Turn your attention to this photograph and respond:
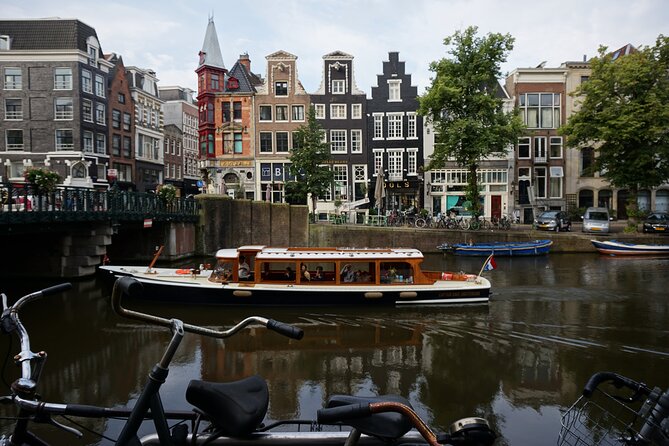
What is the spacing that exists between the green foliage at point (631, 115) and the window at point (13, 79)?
1735 inches

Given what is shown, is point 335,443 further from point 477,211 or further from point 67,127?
point 67,127

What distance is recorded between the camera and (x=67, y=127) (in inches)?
1655

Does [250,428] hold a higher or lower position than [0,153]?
lower

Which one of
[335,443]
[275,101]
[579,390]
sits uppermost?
[275,101]

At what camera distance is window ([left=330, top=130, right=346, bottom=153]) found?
43.5 meters

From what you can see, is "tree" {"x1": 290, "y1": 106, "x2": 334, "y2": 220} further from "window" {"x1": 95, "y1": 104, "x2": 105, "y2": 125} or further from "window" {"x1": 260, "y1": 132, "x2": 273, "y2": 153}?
"window" {"x1": 95, "y1": 104, "x2": 105, "y2": 125}

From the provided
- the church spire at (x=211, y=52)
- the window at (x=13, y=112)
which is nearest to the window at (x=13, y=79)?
the window at (x=13, y=112)

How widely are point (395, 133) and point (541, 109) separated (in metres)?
13.2

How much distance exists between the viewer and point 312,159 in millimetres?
37125

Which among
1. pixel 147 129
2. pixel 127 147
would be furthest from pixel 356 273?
pixel 147 129

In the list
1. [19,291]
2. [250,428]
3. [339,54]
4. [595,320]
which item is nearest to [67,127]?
[339,54]

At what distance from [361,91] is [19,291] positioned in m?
31.4

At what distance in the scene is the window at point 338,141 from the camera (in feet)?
143

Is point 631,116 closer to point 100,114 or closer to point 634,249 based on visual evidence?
point 634,249
